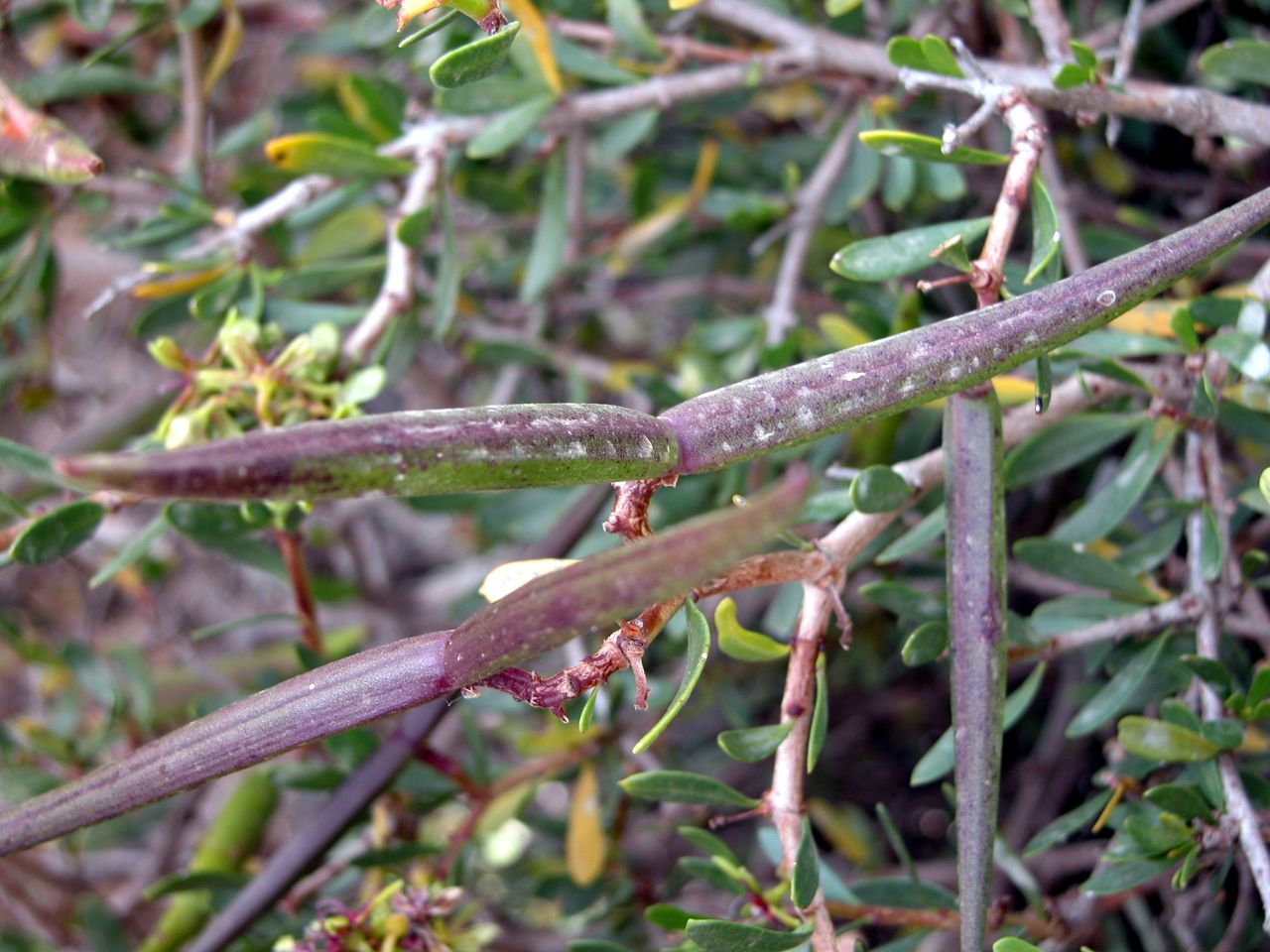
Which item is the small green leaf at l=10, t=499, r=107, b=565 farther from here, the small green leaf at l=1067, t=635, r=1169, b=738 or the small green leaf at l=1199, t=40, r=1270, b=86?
the small green leaf at l=1199, t=40, r=1270, b=86

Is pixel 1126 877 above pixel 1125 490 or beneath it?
beneath

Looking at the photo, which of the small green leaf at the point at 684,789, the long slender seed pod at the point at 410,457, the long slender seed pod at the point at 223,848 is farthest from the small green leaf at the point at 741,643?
the long slender seed pod at the point at 223,848

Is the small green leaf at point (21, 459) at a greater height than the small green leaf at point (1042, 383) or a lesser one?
lesser

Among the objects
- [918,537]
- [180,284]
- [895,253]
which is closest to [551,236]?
[180,284]

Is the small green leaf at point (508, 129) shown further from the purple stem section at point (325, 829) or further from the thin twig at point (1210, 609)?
the thin twig at point (1210, 609)

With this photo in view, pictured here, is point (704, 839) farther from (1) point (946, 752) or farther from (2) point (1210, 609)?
(2) point (1210, 609)

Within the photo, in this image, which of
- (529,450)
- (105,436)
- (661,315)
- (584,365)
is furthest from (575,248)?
(529,450)
